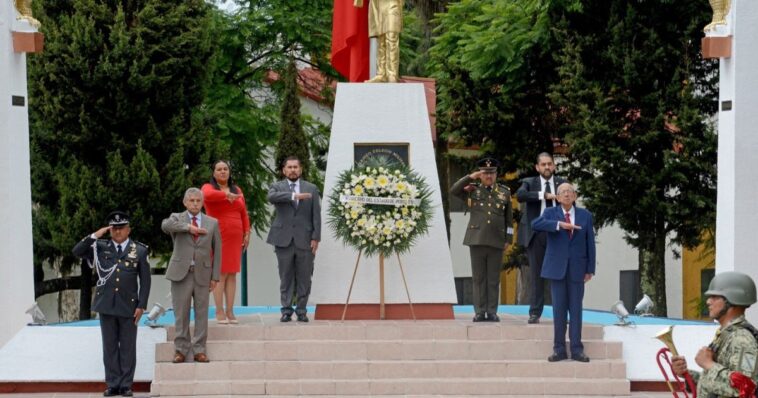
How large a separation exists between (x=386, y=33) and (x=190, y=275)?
3.99 meters

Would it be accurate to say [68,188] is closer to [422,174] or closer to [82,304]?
[82,304]

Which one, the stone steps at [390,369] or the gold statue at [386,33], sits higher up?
the gold statue at [386,33]

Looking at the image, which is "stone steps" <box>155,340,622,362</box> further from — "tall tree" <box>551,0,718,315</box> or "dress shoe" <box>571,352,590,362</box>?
"tall tree" <box>551,0,718,315</box>

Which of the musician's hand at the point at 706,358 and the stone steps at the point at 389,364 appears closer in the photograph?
the musician's hand at the point at 706,358

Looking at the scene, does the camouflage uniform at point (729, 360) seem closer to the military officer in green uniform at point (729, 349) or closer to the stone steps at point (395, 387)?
the military officer in green uniform at point (729, 349)

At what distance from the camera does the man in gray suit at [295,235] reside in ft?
44.7

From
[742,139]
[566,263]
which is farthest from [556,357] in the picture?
A: [742,139]

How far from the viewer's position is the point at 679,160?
19719 millimetres

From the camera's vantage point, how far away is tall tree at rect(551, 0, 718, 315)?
773 inches

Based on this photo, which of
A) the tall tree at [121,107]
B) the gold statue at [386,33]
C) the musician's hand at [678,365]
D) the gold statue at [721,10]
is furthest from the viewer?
the tall tree at [121,107]

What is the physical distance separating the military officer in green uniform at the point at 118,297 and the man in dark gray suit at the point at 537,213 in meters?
3.88

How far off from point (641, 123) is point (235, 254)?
863 centimetres

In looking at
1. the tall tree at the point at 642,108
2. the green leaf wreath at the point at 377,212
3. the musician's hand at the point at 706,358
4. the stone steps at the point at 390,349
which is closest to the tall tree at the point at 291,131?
the tall tree at the point at 642,108

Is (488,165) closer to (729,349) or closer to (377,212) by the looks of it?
(377,212)
